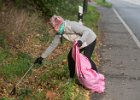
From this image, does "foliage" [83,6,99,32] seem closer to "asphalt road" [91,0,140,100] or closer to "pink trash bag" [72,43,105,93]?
"asphalt road" [91,0,140,100]

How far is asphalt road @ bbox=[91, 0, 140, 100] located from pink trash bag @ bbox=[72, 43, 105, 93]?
0.18 meters

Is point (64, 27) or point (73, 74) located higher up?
point (64, 27)

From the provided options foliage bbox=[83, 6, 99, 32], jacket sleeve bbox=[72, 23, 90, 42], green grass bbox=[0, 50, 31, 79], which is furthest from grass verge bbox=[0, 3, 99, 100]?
foliage bbox=[83, 6, 99, 32]

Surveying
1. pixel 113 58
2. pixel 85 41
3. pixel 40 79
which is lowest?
pixel 113 58

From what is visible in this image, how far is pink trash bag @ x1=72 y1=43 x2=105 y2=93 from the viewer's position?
854 cm

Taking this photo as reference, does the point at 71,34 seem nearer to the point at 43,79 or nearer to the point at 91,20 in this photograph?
the point at 43,79

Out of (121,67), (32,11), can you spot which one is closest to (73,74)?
(121,67)

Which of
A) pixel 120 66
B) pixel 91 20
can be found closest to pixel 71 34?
pixel 120 66

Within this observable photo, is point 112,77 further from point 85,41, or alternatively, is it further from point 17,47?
point 17,47

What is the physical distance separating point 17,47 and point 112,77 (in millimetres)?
2714

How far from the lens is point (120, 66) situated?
11.1 metres

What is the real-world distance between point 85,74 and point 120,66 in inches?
107

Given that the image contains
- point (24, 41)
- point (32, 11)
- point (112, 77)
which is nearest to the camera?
point (112, 77)

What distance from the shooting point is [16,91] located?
8102 mm
